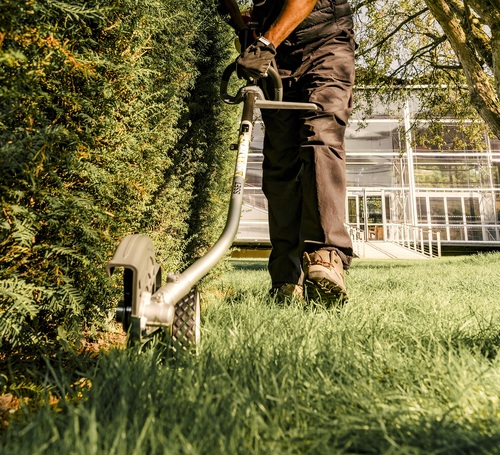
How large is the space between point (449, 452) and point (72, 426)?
777 mm

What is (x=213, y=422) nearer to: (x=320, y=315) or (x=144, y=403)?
(x=144, y=403)

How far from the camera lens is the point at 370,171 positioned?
1177 inches

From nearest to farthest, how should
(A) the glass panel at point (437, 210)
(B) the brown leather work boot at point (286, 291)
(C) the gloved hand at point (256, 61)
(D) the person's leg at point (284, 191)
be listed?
(C) the gloved hand at point (256, 61) → (B) the brown leather work boot at point (286, 291) → (D) the person's leg at point (284, 191) → (A) the glass panel at point (437, 210)

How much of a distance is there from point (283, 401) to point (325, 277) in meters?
1.31

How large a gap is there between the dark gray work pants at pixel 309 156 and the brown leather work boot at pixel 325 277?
9 cm

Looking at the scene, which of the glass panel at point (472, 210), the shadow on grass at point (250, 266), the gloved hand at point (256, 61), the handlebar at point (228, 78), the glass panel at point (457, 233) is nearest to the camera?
the gloved hand at point (256, 61)

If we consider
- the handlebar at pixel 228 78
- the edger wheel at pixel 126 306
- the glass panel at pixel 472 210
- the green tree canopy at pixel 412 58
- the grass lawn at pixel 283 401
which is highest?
the green tree canopy at pixel 412 58

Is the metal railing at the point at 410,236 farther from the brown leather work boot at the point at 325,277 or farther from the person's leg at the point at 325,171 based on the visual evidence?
the brown leather work boot at the point at 325,277

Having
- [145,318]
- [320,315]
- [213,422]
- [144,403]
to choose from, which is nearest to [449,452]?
[213,422]

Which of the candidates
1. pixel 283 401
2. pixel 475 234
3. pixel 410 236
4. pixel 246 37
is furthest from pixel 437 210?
pixel 283 401

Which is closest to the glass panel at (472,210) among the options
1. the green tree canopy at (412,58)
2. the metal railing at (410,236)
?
the metal railing at (410,236)

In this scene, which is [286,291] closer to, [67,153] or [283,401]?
[67,153]

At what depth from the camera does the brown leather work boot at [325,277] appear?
8.08 ft

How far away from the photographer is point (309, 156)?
275cm
